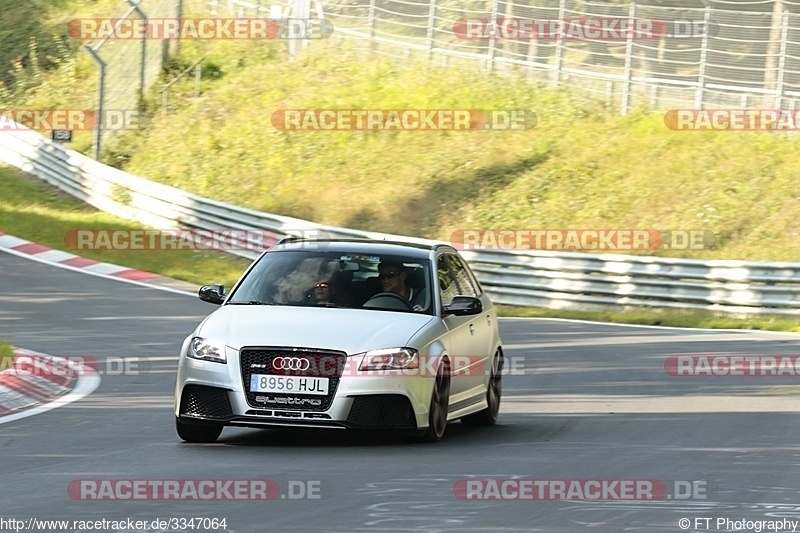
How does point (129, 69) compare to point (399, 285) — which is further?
point (129, 69)

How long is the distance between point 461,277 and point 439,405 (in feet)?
5.97

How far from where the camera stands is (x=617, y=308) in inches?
954

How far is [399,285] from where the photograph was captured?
10.9 m

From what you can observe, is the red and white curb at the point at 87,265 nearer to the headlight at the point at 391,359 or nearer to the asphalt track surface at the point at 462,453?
the asphalt track surface at the point at 462,453

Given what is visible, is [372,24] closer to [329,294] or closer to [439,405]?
[329,294]

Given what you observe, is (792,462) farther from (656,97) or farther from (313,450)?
(656,97)

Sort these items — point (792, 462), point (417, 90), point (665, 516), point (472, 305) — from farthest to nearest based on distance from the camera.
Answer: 1. point (417, 90)
2. point (472, 305)
3. point (792, 462)
4. point (665, 516)

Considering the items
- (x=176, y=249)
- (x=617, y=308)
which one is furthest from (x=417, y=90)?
(x=617, y=308)

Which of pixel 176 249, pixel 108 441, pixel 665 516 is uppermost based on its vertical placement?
pixel 665 516

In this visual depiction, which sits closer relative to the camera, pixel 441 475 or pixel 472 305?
pixel 441 475

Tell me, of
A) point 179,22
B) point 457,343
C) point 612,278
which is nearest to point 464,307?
point 457,343

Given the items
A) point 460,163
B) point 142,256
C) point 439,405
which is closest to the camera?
point 439,405

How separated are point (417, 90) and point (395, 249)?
2634 cm

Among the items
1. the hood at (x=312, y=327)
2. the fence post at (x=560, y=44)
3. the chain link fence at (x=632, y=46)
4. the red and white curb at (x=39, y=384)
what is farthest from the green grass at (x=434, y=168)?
the hood at (x=312, y=327)
